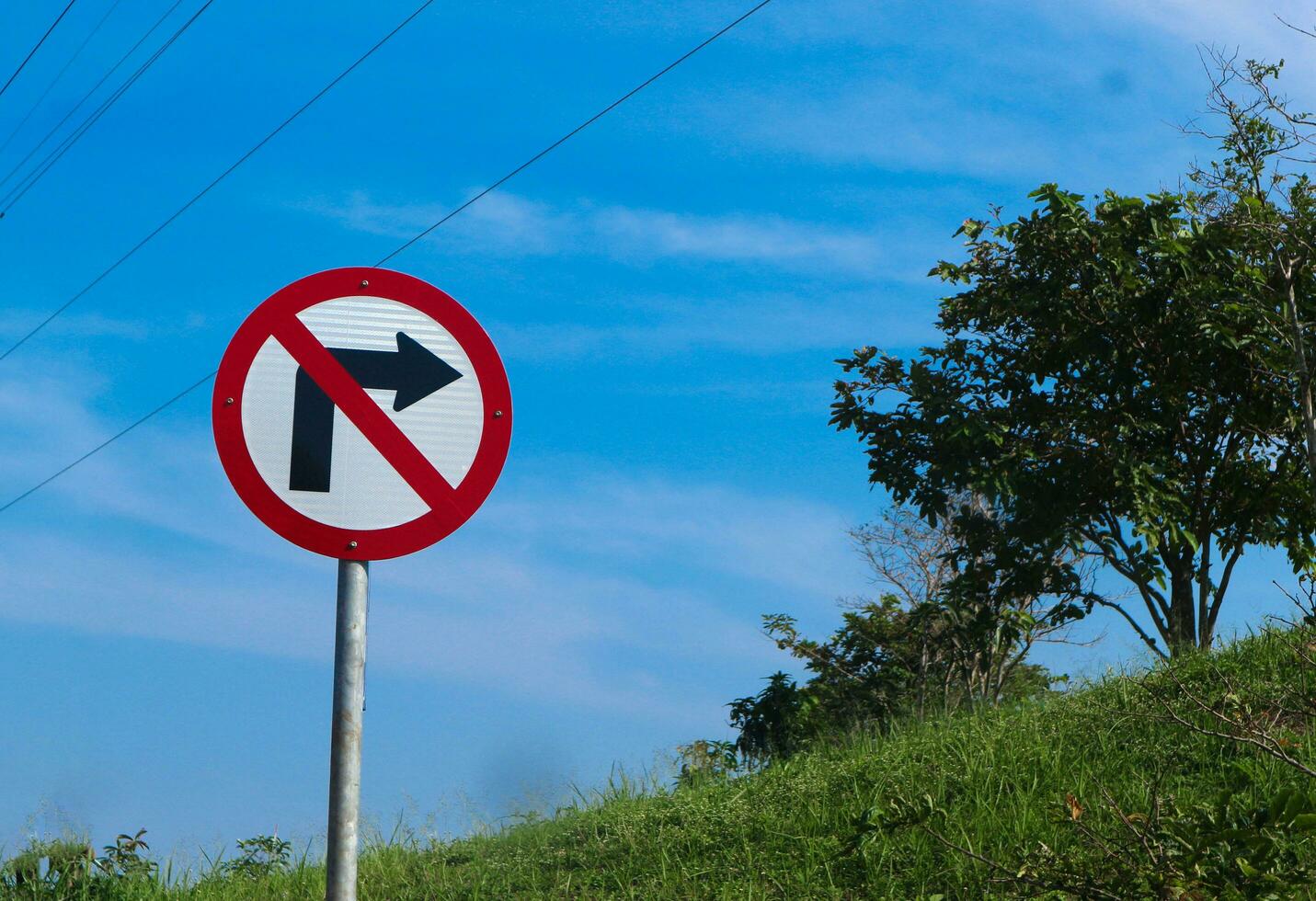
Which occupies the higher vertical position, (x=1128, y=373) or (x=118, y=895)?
(x=1128, y=373)

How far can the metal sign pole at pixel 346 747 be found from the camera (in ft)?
10.1

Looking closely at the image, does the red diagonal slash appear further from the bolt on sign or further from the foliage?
the foliage

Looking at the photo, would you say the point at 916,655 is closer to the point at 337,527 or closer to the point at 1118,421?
the point at 1118,421

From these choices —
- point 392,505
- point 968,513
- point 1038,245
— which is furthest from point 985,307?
point 392,505

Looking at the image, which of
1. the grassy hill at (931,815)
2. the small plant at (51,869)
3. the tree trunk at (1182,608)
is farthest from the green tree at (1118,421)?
the small plant at (51,869)

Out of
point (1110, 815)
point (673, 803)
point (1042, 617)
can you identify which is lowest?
point (1110, 815)

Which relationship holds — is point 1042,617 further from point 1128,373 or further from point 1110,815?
point 1110,815

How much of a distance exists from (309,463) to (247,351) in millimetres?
394

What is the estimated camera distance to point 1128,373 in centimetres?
1223

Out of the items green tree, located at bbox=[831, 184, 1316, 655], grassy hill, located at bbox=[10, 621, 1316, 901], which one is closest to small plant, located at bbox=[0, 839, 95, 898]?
grassy hill, located at bbox=[10, 621, 1316, 901]

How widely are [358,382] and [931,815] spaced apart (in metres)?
3.50

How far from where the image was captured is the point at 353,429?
129 inches

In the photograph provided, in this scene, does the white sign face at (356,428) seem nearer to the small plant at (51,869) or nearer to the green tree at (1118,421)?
the small plant at (51,869)

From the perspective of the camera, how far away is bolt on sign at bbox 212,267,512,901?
3135mm
